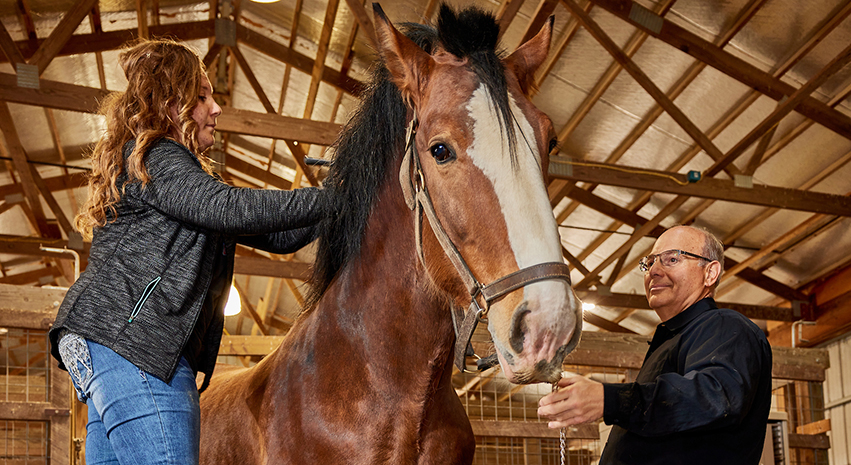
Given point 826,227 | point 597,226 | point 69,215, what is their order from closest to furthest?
point 826,227 → point 597,226 → point 69,215

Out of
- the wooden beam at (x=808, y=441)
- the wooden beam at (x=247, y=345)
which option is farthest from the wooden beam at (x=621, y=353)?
the wooden beam at (x=808, y=441)

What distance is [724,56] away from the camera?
8.43m

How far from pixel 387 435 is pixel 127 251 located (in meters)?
0.73

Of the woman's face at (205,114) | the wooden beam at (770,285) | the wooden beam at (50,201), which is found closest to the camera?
the woman's face at (205,114)

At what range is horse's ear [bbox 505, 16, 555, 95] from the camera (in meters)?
2.15

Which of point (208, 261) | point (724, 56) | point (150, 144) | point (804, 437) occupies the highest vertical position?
point (724, 56)

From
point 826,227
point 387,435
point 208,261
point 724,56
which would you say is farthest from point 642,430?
point 826,227

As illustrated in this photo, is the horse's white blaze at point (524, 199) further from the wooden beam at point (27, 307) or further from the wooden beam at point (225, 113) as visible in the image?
the wooden beam at point (225, 113)

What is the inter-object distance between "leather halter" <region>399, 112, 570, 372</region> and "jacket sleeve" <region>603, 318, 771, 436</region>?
1.92 ft

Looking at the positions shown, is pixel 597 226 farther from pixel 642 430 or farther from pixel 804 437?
pixel 642 430

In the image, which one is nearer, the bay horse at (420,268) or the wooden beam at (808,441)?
the bay horse at (420,268)

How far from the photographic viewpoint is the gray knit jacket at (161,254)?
172 centimetres

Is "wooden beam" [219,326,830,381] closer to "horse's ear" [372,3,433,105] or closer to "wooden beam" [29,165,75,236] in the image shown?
"horse's ear" [372,3,433,105]

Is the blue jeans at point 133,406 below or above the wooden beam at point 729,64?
below
